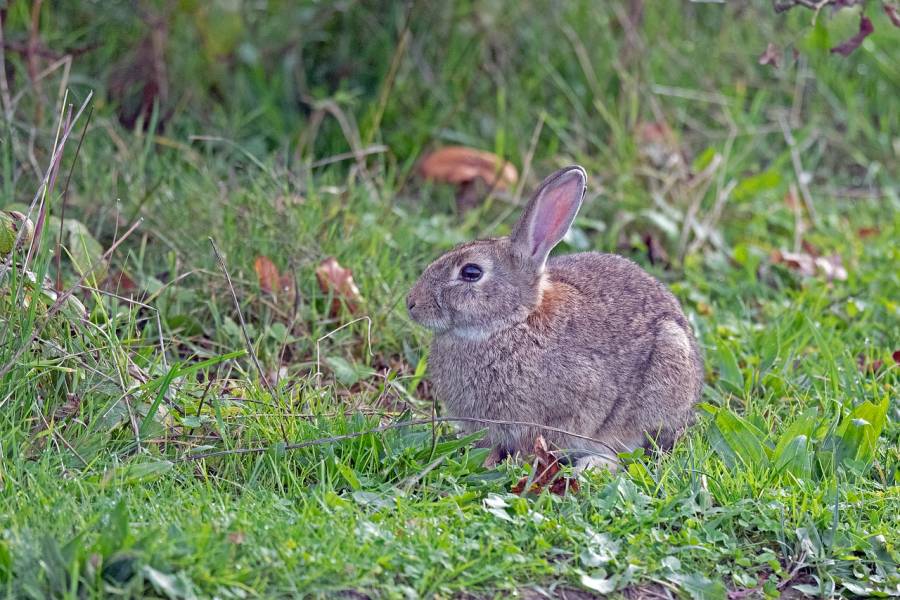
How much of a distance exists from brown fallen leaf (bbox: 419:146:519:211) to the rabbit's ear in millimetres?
1768

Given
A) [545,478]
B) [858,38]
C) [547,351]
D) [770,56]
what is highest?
[858,38]

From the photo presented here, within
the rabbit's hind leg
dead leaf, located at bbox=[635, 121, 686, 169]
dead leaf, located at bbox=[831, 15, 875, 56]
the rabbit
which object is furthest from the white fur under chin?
dead leaf, located at bbox=[635, 121, 686, 169]

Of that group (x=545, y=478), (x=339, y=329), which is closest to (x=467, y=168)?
(x=339, y=329)

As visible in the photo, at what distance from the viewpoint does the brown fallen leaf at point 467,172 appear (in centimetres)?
588

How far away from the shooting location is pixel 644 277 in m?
4.33

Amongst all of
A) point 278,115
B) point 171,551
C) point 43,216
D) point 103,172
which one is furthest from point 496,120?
point 171,551

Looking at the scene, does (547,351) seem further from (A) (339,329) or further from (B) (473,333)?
(A) (339,329)

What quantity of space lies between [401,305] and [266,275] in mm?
537

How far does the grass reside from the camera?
312 centimetres

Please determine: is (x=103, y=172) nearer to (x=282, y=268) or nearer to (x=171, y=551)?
(x=282, y=268)

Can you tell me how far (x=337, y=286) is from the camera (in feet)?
15.3

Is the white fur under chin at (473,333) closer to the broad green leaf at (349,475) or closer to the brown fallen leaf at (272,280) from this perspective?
the broad green leaf at (349,475)

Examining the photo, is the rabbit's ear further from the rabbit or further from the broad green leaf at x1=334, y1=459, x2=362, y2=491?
the broad green leaf at x1=334, y1=459, x2=362, y2=491

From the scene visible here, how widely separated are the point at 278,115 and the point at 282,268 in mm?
1815
